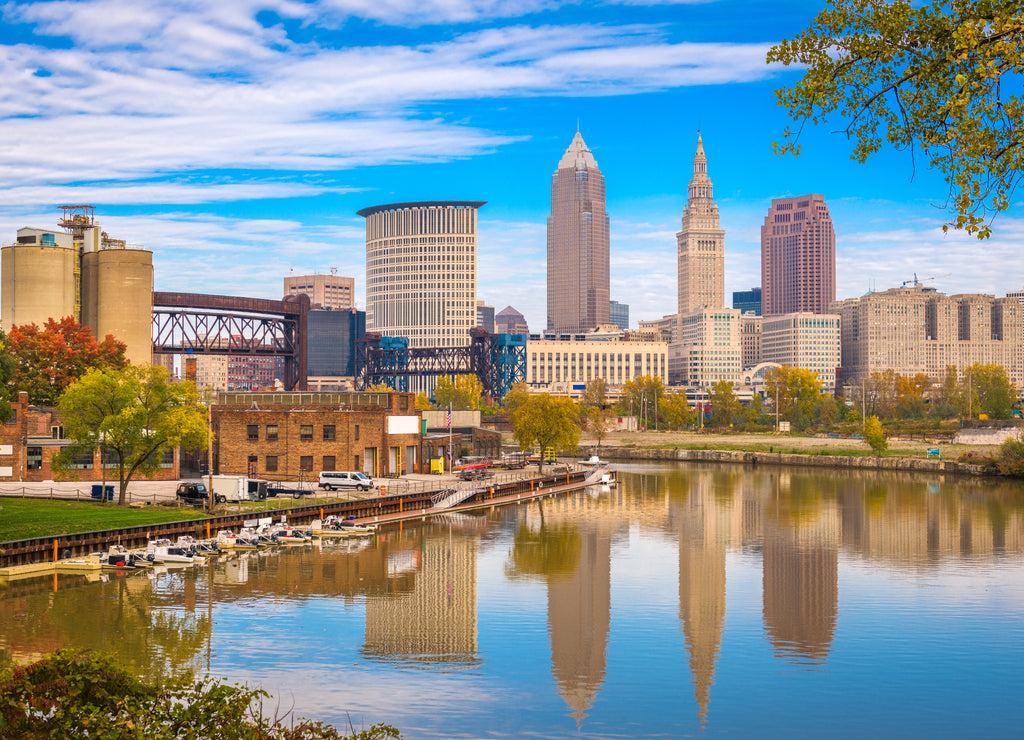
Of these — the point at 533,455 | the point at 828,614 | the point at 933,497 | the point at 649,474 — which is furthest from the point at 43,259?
the point at 828,614

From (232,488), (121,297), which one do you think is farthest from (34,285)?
(232,488)

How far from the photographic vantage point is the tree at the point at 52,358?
319 feet

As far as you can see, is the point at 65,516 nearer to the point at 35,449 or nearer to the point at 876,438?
the point at 35,449

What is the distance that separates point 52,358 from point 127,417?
4658 centimetres

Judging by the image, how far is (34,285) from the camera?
466 feet

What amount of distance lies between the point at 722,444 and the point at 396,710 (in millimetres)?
145056

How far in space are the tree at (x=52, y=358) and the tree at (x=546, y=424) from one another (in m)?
43.2

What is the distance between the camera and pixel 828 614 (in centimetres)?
4234

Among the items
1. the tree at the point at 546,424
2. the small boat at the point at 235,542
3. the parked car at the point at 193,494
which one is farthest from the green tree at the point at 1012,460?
the small boat at the point at 235,542

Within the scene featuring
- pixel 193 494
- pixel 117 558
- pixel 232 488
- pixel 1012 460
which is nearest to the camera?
pixel 117 558

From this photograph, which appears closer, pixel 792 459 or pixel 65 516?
pixel 65 516

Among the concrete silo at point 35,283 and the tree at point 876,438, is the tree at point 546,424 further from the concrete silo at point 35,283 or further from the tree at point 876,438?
the concrete silo at point 35,283

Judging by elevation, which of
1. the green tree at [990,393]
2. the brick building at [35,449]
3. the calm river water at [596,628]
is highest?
the green tree at [990,393]

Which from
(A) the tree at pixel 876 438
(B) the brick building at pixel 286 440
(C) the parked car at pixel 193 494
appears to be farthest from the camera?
(A) the tree at pixel 876 438
